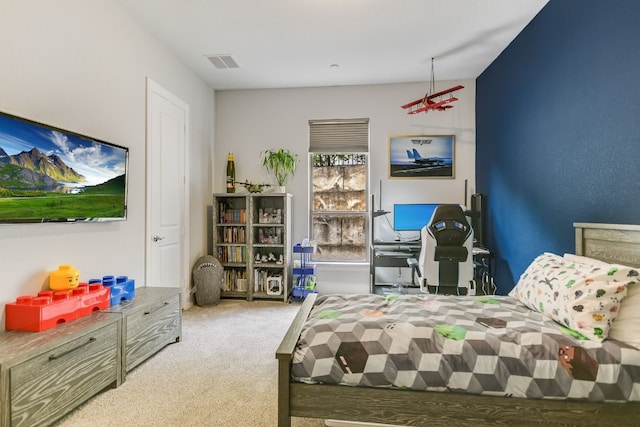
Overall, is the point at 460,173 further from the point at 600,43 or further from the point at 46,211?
the point at 46,211

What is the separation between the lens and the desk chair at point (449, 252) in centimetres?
311

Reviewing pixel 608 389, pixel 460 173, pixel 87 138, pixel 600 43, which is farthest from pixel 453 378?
pixel 460 173

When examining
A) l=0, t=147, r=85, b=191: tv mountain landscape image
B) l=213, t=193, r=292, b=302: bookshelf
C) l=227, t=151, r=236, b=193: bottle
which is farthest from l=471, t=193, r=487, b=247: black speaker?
l=0, t=147, r=85, b=191: tv mountain landscape image

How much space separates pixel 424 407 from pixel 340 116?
3837 mm

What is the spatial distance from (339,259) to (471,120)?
2.60 m

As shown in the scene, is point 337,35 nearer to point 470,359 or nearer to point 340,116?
point 340,116

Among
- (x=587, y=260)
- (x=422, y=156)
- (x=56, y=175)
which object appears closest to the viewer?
(x=587, y=260)

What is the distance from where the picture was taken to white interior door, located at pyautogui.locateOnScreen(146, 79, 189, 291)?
10.8 ft

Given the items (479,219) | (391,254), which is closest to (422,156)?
(479,219)

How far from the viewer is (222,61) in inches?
154

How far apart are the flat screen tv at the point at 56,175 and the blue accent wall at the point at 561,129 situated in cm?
354

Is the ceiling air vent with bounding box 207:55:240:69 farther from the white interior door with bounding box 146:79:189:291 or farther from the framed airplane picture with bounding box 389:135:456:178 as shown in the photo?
the framed airplane picture with bounding box 389:135:456:178

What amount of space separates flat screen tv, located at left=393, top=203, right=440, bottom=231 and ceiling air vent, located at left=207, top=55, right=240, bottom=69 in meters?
2.67

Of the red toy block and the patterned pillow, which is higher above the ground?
the patterned pillow
